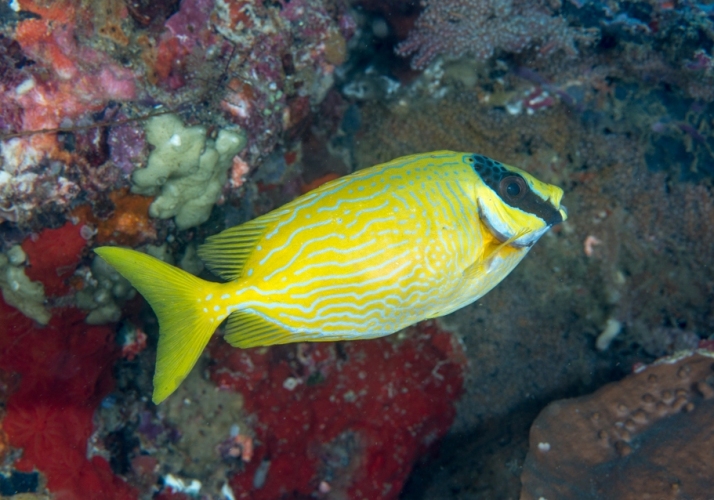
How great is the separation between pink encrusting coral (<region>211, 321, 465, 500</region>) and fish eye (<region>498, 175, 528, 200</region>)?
7.09ft

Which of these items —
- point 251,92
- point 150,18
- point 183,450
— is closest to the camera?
point 150,18

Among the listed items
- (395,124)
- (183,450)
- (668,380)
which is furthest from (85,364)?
(668,380)

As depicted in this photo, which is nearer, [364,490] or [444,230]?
[444,230]

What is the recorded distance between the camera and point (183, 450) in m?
4.18

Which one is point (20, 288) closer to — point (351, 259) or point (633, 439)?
point (351, 259)

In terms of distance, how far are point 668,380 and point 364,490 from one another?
297 centimetres

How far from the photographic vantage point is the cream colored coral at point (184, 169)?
10.4 feet

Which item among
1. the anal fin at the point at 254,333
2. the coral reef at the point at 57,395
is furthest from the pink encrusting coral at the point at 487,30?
the coral reef at the point at 57,395

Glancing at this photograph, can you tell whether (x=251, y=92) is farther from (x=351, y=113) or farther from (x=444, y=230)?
(x=444, y=230)

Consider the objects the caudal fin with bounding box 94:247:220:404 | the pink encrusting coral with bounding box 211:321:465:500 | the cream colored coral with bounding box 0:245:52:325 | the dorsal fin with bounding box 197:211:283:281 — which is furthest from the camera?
the pink encrusting coral with bounding box 211:321:465:500

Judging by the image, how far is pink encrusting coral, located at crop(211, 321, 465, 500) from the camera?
14.0 ft

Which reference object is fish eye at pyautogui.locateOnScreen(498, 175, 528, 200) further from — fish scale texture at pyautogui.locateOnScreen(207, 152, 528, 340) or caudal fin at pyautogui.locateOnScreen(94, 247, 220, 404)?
caudal fin at pyautogui.locateOnScreen(94, 247, 220, 404)

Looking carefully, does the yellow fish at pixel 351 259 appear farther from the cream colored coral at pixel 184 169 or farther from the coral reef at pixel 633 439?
the coral reef at pixel 633 439

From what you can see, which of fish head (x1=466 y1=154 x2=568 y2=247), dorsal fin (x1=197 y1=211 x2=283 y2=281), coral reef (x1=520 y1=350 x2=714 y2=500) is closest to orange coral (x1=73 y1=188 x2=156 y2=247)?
dorsal fin (x1=197 y1=211 x2=283 y2=281)
